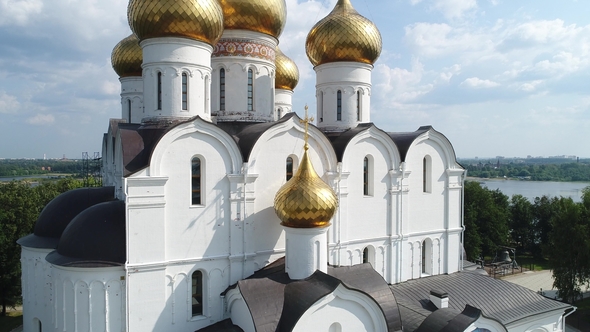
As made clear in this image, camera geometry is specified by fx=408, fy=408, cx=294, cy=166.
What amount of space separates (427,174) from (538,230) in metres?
19.6

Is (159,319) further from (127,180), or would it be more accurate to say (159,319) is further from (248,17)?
(248,17)

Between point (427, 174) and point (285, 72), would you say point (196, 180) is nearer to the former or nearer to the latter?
point (427, 174)

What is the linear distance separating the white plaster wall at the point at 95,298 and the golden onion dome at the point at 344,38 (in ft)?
26.6

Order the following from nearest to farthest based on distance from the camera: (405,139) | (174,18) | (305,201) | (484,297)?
(305,201), (174,18), (484,297), (405,139)

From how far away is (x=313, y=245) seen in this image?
836 cm

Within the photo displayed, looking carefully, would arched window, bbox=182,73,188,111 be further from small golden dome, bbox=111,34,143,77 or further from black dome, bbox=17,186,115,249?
small golden dome, bbox=111,34,143,77

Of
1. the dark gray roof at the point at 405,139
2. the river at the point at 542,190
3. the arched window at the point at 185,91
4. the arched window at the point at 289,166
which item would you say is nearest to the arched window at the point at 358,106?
the dark gray roof at the point at 405,139

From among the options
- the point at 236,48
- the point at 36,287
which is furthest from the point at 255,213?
the point at 36,287

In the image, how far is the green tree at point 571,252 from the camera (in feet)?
50.2

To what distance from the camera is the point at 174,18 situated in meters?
9.03

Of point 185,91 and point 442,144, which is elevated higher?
point 185,91

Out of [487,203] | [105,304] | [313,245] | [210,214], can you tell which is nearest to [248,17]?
[210,214]

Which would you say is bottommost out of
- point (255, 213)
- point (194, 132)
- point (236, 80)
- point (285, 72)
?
point (255, 213)

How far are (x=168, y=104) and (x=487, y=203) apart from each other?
69.2ft
